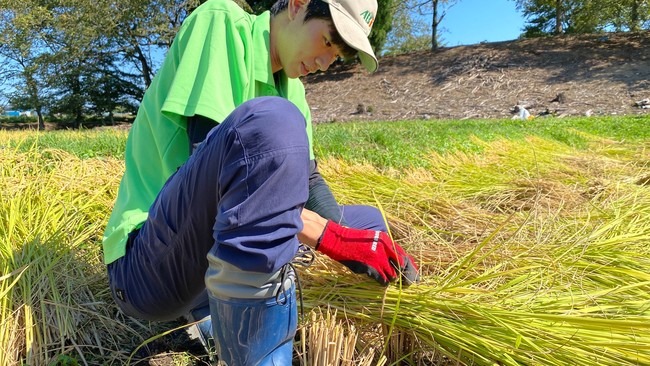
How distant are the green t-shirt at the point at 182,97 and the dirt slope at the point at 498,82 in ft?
31.4

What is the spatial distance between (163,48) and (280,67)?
1565 cm

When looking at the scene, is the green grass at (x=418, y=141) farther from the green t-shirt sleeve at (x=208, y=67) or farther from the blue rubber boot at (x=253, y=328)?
the blue rubber boot at (x=253, y=328)

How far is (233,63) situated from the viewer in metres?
1.11

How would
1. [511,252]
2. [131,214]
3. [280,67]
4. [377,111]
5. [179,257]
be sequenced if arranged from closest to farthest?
[179,257] → [131,214] → [280,67] → [511,252] → [377,111]

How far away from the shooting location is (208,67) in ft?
3.41

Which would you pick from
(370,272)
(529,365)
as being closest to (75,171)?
(370,272)

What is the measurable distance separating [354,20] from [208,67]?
1.29ft

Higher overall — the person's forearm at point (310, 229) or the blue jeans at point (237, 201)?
the blue jeans at point (237, 201)

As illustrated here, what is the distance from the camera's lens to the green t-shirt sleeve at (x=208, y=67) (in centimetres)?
100

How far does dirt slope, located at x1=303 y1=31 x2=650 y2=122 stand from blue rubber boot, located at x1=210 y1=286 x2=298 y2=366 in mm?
9876

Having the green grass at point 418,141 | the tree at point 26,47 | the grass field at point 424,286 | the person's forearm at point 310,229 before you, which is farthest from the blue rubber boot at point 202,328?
the tree at point 26,47

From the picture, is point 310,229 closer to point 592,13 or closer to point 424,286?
point 424,286

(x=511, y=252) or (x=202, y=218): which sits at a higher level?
(x=202, y=218)

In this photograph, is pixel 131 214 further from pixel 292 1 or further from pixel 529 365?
pixel 529 365
